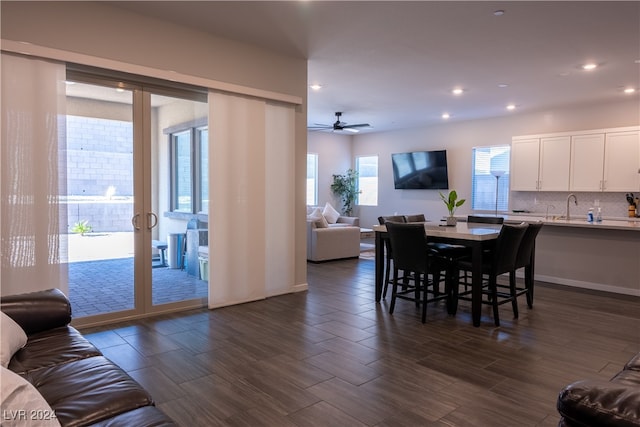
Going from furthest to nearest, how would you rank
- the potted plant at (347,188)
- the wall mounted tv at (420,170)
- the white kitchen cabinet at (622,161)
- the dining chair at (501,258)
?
the potted plant at (347,188) → the wall mounted tv at (420,170) → the white kitchen cabinet at (622,161) → the dining chair at (501,258)

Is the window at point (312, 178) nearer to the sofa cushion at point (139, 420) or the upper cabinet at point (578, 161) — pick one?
the upper cabinet at point (578, 161)

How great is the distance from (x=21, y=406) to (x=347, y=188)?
1048 cm

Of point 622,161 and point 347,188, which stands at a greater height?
point 622,161

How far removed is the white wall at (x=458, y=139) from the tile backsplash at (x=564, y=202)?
44.4 inches

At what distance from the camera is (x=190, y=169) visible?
4512 millimetres

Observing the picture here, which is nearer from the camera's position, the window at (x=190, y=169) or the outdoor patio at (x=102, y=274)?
the outdoor patio at (x=102, y=274)

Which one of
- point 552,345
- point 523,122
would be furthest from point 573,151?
point 552,345

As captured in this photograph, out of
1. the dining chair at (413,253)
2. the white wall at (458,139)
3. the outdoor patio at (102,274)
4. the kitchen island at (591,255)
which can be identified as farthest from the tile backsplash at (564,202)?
the outdoor patio at (102,274)

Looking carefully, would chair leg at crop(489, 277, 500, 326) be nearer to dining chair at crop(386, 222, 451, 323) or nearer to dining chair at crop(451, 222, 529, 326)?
dining chair at crop(451, 222, 529, 326)

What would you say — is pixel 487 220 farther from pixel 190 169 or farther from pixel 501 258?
pixel 190 169

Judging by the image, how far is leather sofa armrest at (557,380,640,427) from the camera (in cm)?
111

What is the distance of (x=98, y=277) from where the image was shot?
12.8ft

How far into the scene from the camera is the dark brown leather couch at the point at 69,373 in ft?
4.97

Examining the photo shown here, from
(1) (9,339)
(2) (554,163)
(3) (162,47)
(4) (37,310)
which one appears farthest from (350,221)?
(1) (9,339)
